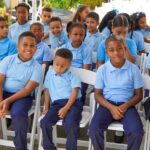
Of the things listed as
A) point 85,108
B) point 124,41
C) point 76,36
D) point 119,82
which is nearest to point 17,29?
point 76,36

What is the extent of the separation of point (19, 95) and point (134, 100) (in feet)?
3.47

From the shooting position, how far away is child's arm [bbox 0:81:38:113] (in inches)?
131

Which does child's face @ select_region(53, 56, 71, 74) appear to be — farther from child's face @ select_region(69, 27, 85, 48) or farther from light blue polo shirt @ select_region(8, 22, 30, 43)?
light blue polo shirt @ select_region(8, 22, 30, 43)

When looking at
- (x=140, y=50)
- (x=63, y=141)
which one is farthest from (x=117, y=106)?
(x=140, y=50)

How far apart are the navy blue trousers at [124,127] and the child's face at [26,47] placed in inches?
36.4

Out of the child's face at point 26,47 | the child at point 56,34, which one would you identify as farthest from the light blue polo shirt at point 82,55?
the child at point 56,34

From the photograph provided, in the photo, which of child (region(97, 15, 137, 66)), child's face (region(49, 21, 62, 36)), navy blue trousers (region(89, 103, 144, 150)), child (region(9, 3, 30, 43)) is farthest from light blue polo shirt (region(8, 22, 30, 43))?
navy blue trousers (region(89, 103, 144, 150))

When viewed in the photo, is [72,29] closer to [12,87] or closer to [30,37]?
[30,37]

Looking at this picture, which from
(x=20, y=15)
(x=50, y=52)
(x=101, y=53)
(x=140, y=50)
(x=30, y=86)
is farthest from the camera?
(x=20, y=15)

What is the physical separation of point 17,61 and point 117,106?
1088 millimetres

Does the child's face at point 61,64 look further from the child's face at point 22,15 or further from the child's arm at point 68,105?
the child's face at point 22,15

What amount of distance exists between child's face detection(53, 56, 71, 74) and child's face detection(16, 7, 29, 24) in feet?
6.49

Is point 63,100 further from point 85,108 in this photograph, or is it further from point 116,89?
point 116,89

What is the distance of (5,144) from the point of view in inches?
138
